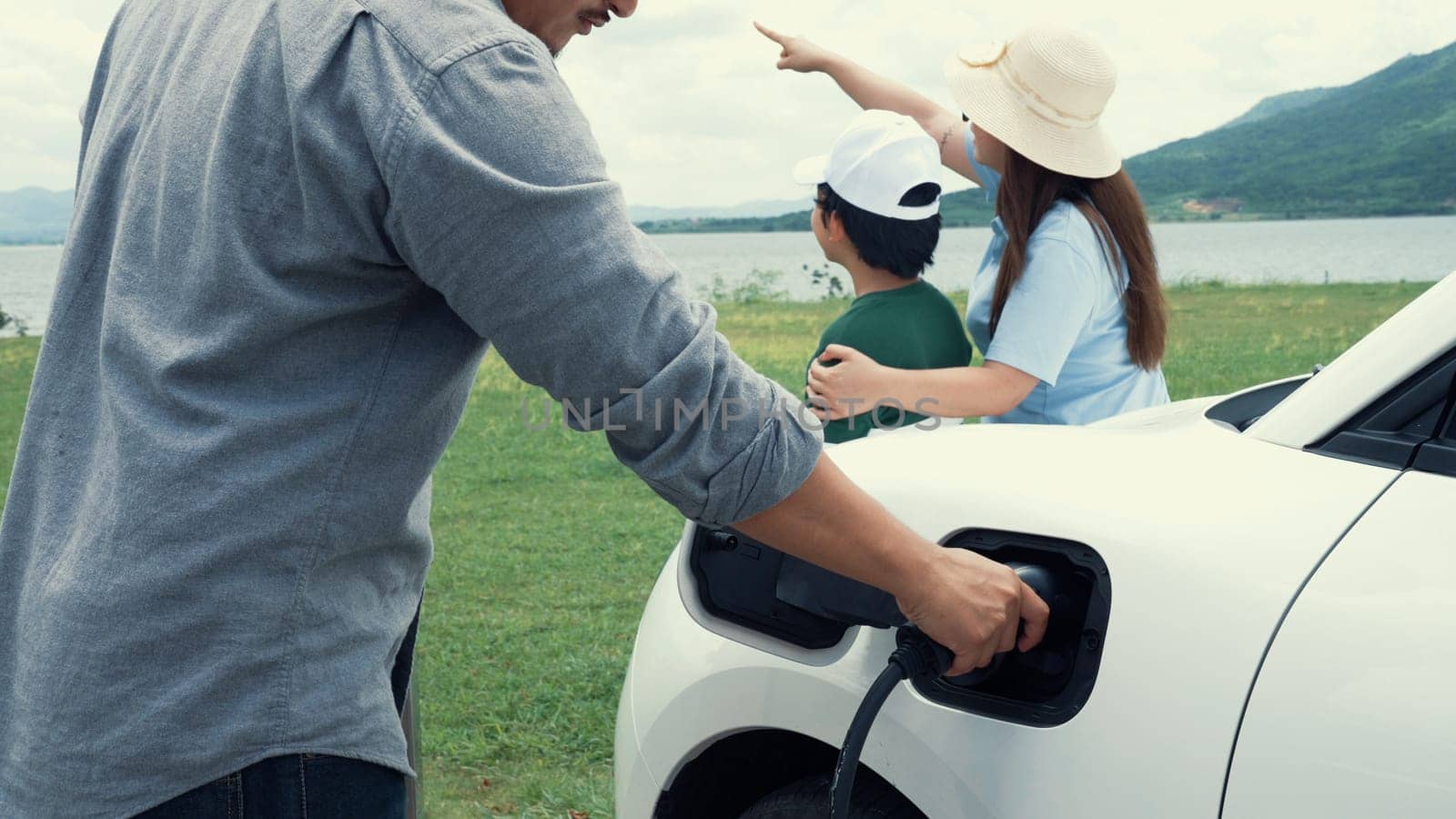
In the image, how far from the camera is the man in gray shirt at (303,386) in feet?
3.95

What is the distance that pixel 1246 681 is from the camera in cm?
130

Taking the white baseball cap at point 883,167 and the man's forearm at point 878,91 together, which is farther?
the man's forearm at point 878,91

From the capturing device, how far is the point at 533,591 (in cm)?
548

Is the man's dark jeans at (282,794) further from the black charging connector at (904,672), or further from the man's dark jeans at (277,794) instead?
the black charging connector at (904,672)

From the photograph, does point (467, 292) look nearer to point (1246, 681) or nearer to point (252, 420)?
point (252, 420)

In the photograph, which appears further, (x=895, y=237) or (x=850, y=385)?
(x=895, y=237)

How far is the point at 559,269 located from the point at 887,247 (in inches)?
69.9

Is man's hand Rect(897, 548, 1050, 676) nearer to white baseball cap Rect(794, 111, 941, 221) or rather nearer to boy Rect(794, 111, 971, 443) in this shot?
boy Rect(794, 111, 971, 443)

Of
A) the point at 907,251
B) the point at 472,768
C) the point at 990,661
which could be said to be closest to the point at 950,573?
the point at 990,661

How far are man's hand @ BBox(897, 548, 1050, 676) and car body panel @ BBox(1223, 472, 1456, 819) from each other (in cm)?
28

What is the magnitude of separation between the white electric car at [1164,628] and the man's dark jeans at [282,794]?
57 cm

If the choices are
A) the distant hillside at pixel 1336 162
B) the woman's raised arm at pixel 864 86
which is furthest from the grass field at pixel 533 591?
the distant hillside at pixel 1336 162

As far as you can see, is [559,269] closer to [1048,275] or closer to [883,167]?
[1048,275]

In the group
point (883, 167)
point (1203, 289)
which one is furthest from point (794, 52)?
point (1203, 289)
